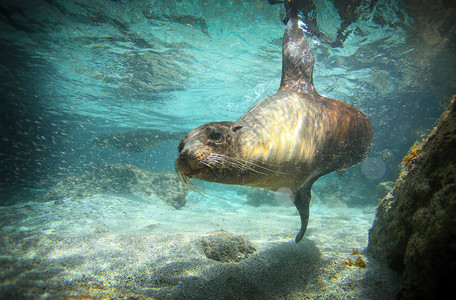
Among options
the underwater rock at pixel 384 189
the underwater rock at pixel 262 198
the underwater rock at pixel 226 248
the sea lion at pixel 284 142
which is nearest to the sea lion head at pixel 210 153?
the sea lion at pixel 284 142

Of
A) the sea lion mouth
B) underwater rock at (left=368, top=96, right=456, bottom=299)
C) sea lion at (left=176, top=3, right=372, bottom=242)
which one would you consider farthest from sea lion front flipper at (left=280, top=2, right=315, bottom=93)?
the sea lion mouth

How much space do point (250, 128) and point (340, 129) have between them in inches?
61.9

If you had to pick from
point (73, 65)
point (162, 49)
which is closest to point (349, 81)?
point (162, 49)

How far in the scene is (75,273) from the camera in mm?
2344

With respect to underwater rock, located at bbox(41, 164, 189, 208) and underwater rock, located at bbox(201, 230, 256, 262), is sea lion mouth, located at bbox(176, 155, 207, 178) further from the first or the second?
underwater rock, located at bbox(41, 164, 189, 208)

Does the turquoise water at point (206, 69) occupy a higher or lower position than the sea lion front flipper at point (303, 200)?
higher

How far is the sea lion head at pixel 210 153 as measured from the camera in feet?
5.13

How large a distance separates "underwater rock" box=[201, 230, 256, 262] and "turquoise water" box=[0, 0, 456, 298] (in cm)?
84

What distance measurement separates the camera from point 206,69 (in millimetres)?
12867

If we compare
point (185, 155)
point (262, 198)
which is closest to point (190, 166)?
point (185, 155)

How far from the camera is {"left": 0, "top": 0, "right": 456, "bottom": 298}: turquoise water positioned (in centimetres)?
774

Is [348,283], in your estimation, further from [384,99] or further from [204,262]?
[384,99]

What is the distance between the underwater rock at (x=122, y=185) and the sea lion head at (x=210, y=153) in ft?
36.4

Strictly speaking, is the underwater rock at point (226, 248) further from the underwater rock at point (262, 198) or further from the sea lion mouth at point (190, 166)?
the underwater rock at point (262, 198)
